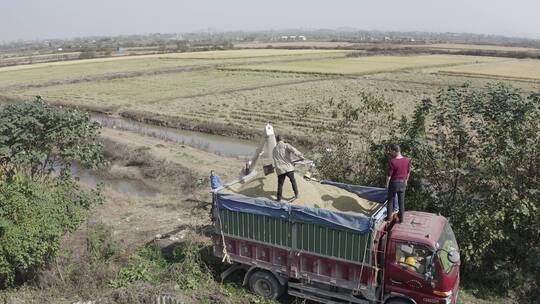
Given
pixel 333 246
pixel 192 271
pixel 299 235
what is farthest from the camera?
pixel 192 271

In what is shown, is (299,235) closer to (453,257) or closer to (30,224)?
(453,257)

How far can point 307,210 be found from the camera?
27.9 feet

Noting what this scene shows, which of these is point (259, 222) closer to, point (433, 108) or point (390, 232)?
point (390, 232)

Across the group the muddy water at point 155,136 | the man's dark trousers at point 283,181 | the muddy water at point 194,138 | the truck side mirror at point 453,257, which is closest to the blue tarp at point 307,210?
the man's dark trousers at point 283,181

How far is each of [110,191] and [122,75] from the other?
3964cm

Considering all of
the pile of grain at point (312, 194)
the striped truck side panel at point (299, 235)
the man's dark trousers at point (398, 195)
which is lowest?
the striped truck side panel at point (299, 235)

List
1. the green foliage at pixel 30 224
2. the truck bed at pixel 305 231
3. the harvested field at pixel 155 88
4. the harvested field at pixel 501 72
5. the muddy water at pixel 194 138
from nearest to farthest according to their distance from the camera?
the truck bed at pixel 305 231 → the green foliage at pixel 30 224 → the muddy water at pixel 194 138 → the harvested field at pixel 155 88 → the harvested field at pixel 501 72

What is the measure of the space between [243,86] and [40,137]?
105 feet

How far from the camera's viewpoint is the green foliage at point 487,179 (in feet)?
31.4

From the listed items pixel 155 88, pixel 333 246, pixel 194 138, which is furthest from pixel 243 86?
pixel 333 246

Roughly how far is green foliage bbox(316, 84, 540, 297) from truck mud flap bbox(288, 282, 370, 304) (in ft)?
9.01

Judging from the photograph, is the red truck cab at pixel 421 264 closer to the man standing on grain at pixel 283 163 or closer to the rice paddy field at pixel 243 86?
the man standing on grain at pixel 283 163

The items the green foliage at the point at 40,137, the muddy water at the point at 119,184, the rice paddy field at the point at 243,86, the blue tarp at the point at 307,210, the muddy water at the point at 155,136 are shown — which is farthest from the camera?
the rice paddy field at the point at 243,86

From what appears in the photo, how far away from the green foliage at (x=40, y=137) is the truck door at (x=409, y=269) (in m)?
8.19
